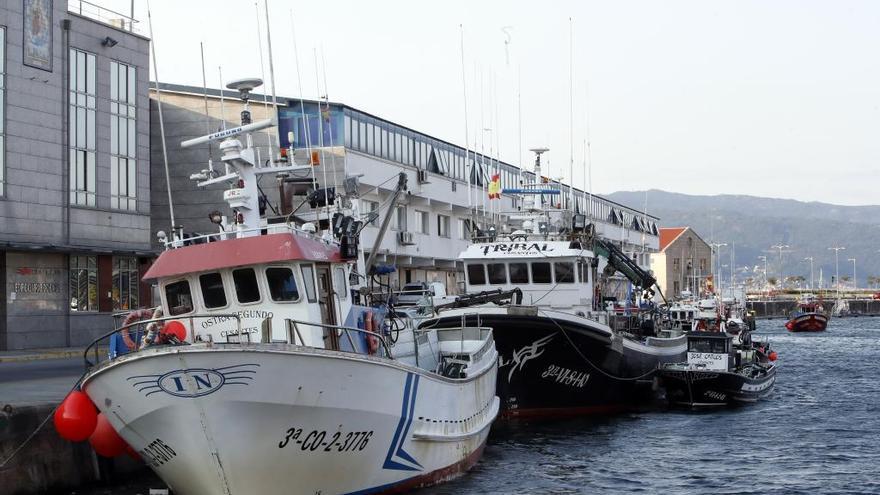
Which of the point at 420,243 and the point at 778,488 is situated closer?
the point at 778,488

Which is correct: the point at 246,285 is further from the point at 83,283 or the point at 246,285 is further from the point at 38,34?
the point at 83,283

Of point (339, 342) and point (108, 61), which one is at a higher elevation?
point (108, 61)

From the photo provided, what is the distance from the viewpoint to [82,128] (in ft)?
137

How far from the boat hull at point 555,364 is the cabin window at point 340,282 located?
8398 millimetres

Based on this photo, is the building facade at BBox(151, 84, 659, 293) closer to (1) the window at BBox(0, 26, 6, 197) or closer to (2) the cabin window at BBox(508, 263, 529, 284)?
(1) the window at BBox(0, 26, 6, 197)

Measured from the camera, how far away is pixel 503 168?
59.5 meters

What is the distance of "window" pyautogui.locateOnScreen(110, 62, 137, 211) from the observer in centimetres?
4350

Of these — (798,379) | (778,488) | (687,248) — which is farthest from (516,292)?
(687,248)

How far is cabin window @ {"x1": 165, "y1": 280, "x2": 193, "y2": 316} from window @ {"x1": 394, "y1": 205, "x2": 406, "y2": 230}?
31.2 m

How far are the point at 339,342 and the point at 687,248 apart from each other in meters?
104

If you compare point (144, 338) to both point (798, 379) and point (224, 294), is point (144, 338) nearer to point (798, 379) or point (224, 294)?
point (224, 294)

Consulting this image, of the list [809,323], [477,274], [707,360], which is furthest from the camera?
[809,323]

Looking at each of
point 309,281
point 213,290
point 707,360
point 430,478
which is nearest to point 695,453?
point 430,478

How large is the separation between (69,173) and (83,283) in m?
4.11
